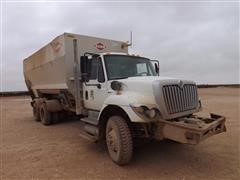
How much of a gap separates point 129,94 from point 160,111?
86 centimetres

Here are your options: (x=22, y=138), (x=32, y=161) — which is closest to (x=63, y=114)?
(x=22, y=138)

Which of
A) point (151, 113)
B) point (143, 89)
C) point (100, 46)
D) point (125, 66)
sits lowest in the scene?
point (151, 113)

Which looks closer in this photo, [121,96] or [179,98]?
[179,98]

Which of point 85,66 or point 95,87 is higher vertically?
point 85,66

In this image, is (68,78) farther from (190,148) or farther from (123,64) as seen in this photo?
(190,148)

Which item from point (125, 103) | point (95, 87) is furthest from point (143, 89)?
point (95, 87)

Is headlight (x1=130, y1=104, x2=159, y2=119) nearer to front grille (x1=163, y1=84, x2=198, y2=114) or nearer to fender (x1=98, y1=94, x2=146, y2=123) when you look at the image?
fender (x1=98, y1=94, x2=146, y2=123)

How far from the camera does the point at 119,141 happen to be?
18.3ft

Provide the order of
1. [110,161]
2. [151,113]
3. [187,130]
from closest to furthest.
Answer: [187,130]
[151,113]
[110,161]

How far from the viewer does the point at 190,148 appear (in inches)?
273

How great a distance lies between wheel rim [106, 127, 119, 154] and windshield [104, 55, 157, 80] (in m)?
1.40

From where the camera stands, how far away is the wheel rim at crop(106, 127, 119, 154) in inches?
225

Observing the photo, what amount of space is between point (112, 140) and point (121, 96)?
101 cm

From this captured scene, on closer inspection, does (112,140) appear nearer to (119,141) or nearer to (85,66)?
(119,141)
